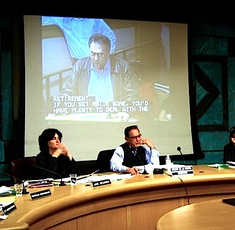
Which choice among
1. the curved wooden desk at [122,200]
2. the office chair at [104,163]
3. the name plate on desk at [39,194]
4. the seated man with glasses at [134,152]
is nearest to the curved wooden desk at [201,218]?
the curved wooden desk at [122,200]

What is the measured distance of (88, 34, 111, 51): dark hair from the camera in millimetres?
4473

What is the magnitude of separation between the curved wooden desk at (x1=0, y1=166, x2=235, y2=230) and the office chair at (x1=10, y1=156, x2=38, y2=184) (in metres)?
0.63

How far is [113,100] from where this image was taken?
4.54 meters

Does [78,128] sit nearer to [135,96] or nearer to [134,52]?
[135,96]

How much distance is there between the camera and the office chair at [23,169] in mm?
3068

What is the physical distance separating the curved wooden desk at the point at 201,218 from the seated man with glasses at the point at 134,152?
1311 millimetres

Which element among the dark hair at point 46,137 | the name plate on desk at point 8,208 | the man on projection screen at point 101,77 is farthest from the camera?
the man on projection screen at point 101,77

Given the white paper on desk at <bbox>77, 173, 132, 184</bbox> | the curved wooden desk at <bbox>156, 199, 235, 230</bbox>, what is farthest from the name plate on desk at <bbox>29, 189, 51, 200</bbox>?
the curved wooden desk at <bbox>156, 199, 235, 230</bbox>

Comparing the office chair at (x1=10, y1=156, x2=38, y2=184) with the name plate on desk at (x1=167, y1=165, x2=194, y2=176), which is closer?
the name plate on desk at (x1=167, y1=165, x2=194, y2=176)

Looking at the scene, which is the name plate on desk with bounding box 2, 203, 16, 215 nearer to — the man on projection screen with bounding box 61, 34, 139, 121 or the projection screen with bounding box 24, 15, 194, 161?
the projection screen with bounding box 24, 15, 194, 161

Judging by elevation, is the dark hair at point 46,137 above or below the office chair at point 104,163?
above

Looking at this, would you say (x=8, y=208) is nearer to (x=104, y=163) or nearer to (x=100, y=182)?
(x=100, y=182)

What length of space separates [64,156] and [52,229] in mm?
1179

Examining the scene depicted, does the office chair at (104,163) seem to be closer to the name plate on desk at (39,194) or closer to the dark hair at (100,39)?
the name plate on desk at (39,194)
